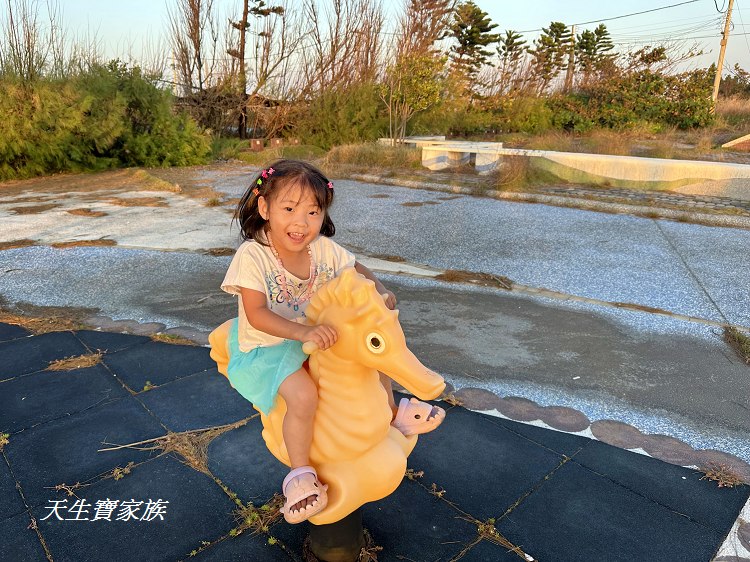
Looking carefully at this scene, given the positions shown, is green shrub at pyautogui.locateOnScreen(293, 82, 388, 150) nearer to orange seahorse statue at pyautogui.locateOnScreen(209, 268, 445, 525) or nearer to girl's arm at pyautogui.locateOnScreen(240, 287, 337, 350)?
girl's arm at pyautogui.locateOnScreen(240, 287, 337, 350)

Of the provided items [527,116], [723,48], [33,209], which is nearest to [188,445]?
[33,209]

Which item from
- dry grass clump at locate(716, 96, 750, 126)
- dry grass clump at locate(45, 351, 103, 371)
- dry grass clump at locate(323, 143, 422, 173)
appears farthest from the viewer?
dry grass clump at locate(716, 96, 750, 126)

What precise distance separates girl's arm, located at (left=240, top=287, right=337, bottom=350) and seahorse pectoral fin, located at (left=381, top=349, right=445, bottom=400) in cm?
15

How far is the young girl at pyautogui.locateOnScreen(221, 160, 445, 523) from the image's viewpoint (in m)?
1.28

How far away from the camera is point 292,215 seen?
137cm

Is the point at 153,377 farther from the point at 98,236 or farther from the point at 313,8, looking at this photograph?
the point at 313,8

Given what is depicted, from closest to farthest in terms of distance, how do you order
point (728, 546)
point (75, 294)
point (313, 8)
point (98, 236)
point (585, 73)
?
point (728, 546) < point (75, 294) < point (98, 236) < point (313, 8) < point (585, 73)

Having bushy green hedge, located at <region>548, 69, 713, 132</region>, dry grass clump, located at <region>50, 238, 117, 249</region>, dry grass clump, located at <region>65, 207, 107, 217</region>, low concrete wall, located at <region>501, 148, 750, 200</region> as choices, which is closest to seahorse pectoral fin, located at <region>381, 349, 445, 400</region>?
dry grass clump, located at <region>50, 238, 117, 249</region>

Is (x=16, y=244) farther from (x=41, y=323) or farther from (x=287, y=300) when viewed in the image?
(x=287, y=300)

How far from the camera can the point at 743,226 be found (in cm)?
615

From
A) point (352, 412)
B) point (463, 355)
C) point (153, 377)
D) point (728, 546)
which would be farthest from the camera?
point (463, 355)

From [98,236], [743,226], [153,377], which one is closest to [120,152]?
[98,236]

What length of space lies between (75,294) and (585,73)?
20019mm

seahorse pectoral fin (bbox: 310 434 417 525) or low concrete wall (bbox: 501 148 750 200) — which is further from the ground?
low concrete wall (bbox: 501 148 750 200)
